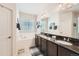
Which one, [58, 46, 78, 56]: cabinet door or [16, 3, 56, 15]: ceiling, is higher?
[16, 3, 56, 15]: ceiling

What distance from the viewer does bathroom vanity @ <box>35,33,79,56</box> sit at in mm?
1914

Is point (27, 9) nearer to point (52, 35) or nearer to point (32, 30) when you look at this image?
point (32, 30)

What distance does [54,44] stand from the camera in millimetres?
2068

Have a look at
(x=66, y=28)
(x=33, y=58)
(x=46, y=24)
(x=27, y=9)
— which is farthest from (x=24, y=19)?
(x=66, y=28)

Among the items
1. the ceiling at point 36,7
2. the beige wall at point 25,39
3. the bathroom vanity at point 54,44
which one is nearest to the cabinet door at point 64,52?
the bathroom vanity at point 54,44

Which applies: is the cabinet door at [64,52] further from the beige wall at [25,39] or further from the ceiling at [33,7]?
the ceiling at [33,7]

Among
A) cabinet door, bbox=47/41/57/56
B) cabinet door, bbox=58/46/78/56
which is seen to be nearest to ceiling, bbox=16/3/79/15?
cabinet door, bbox=47/41/57/56

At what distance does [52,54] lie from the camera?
6.37ft

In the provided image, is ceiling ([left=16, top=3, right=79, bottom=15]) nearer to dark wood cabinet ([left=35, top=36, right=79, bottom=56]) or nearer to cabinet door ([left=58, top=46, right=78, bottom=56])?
dark wood cabinet ([left=35, top=36, right=79, bottom=56])

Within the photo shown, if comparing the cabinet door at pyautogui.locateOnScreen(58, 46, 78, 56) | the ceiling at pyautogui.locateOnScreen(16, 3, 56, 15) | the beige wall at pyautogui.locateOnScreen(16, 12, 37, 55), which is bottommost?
the cabinet door at pyautogui.locateOnScreen(58, 46, 78, 56)

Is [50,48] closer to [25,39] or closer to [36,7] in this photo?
[25,39]

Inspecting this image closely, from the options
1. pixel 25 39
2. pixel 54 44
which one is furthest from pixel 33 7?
pixel 54 44

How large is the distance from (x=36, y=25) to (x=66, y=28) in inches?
23.8

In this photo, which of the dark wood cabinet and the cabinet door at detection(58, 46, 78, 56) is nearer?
the cabinet door at detection(58, 46, 78, 56)
